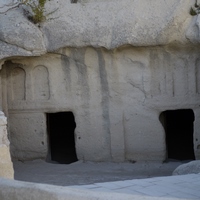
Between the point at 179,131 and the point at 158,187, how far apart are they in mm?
6293

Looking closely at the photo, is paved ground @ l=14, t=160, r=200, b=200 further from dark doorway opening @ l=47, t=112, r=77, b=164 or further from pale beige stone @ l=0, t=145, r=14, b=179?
dark doorway opening @ l=47, t=112, r=77, b=164

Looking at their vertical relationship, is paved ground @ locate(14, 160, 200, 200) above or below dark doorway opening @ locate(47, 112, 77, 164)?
below

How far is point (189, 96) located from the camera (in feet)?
29.4

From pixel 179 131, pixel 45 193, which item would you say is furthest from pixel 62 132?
pixel 45 193

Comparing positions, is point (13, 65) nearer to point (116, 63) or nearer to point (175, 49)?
point (116, 63)

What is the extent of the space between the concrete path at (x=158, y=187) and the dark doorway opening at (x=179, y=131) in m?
5.17

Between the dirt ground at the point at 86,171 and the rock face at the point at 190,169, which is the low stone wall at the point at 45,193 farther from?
the dirt ground at the point at 86,171

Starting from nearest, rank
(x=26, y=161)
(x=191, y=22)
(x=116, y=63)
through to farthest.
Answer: (x=191, y=22), (x=116, y=63), (x=26, y=161)

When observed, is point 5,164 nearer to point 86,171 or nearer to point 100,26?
point 86,171

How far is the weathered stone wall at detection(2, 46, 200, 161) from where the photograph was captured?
354 inches

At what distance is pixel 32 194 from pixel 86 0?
5692 millimetres

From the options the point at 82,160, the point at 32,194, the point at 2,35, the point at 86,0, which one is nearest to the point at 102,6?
the point at 86,0

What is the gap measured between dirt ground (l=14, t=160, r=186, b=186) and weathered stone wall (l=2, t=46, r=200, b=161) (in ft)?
0.49

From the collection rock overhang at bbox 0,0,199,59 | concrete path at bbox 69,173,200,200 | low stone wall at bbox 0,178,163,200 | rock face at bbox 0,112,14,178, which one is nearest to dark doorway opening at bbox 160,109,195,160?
rock overhang at bbox 0,0,199,59
